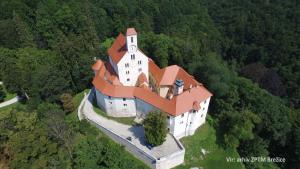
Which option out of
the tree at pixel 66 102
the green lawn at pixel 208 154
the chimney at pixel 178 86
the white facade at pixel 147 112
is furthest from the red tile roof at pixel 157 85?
the tree at pixel 66 102

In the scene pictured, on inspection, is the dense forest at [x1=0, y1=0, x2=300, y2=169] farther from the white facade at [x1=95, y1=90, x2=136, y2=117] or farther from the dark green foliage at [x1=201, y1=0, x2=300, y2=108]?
the white facade at [x1=95, y1=90, x2=136, y2=117]

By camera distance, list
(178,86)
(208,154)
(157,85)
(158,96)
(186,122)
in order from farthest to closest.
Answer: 1. (157,85)
2. (208,154)
3. (186,122)
4. (158,96)
5. (178,86)

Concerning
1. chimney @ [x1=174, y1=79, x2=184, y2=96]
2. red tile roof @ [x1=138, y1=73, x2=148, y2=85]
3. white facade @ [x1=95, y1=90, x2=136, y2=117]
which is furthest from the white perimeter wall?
red tile roof @ [x1=138, y1=73, x2=148, y2=85]

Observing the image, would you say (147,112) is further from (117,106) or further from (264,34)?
(264,34)

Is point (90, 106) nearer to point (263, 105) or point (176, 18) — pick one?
point (263, 105)

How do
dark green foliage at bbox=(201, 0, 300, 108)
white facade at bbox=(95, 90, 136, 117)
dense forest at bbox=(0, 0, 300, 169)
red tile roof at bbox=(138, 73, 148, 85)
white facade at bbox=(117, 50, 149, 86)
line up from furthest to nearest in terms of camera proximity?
dark green foliage at bbox=(201, 0, 300, 108) → red tile roof at bbox=(138, 73, 148, 85) → white facade at bbox=(95, 90, 136, 117) → white facade at bbox=(117, 50, 149, 86) → dense forest at bbox=(0, 0, 300, 169)

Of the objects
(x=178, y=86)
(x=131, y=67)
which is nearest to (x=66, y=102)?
(x=131, y=67)
